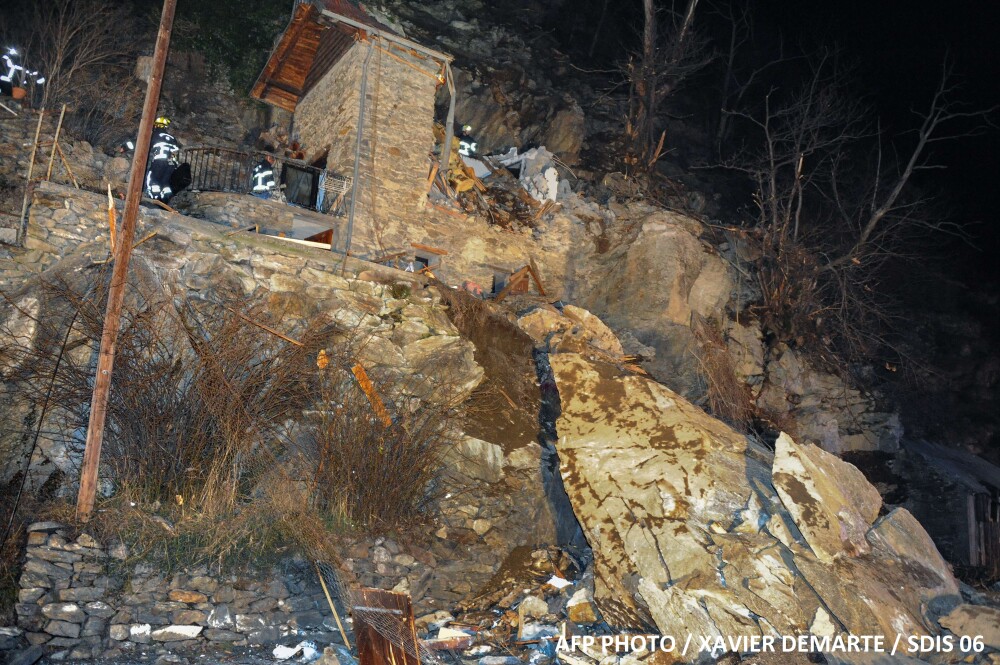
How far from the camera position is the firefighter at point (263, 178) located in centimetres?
1317

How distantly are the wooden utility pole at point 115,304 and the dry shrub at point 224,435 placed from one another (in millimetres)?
364

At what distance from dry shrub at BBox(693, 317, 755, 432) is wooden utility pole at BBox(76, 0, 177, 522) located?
10.3 m

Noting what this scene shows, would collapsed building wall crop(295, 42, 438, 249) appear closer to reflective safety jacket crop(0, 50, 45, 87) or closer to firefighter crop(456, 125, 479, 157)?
firefighter crop(456, 125, 479, 157)

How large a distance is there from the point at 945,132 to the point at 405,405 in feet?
80.6

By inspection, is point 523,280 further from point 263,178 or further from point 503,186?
point 263,178

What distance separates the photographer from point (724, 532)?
767cm

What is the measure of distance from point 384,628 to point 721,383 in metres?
9.46

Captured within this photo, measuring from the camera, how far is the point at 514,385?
1050cm

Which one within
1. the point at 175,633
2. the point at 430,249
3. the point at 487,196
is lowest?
the point at 175,633

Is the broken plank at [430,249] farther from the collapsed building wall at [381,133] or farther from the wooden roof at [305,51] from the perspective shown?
the wooden roof at [305,51]

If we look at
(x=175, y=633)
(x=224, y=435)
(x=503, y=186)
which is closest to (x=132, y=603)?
(x=175, y=633)

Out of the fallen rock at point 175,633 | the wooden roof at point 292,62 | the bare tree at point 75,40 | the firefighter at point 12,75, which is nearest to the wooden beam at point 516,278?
the wooden roof at point 292,62

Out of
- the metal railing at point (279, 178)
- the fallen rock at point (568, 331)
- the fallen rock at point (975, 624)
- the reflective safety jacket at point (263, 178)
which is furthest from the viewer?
the reflective safety jacket at point (263, 178)

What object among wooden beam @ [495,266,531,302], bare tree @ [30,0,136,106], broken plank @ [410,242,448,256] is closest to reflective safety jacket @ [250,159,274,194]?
broken plank @ [410,242,448,256]
